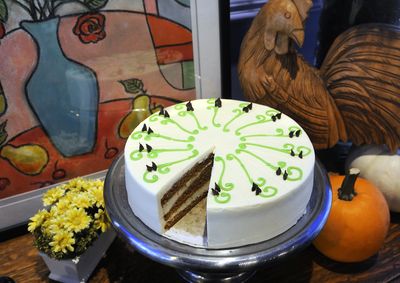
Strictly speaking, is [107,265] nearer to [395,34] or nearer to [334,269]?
[334,269]

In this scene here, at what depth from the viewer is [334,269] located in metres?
1.61

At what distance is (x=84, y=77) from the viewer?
1666 mm

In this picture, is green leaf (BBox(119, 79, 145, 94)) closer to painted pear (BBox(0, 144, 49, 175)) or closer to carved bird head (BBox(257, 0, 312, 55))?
painted pear (BBox(0, 144, 49, 175))

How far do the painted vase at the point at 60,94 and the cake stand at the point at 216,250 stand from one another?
1.23ft

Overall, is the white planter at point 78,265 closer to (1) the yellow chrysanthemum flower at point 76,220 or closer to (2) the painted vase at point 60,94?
(1) the yellow chrysanthemum flower at point 76,220

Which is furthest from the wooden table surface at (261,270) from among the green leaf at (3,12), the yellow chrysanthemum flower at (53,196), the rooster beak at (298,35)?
the green leaf at (3,12)

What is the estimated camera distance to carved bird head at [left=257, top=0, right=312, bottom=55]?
1491 millimetres

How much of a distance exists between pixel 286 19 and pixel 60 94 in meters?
0.93

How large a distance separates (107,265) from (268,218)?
2.52ft

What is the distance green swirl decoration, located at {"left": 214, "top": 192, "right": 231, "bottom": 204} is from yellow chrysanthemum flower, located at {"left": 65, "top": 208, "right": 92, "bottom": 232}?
54cm

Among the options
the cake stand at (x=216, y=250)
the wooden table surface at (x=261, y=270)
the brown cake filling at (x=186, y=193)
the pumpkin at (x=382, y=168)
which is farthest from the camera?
the pumpkin at (x=382, y=168)

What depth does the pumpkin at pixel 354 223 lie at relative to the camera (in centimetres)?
152

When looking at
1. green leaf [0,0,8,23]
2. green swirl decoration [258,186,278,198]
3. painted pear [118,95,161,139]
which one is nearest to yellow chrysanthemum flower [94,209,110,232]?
painted pear [118,95,161,139]

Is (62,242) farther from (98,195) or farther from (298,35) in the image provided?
(298,35)
